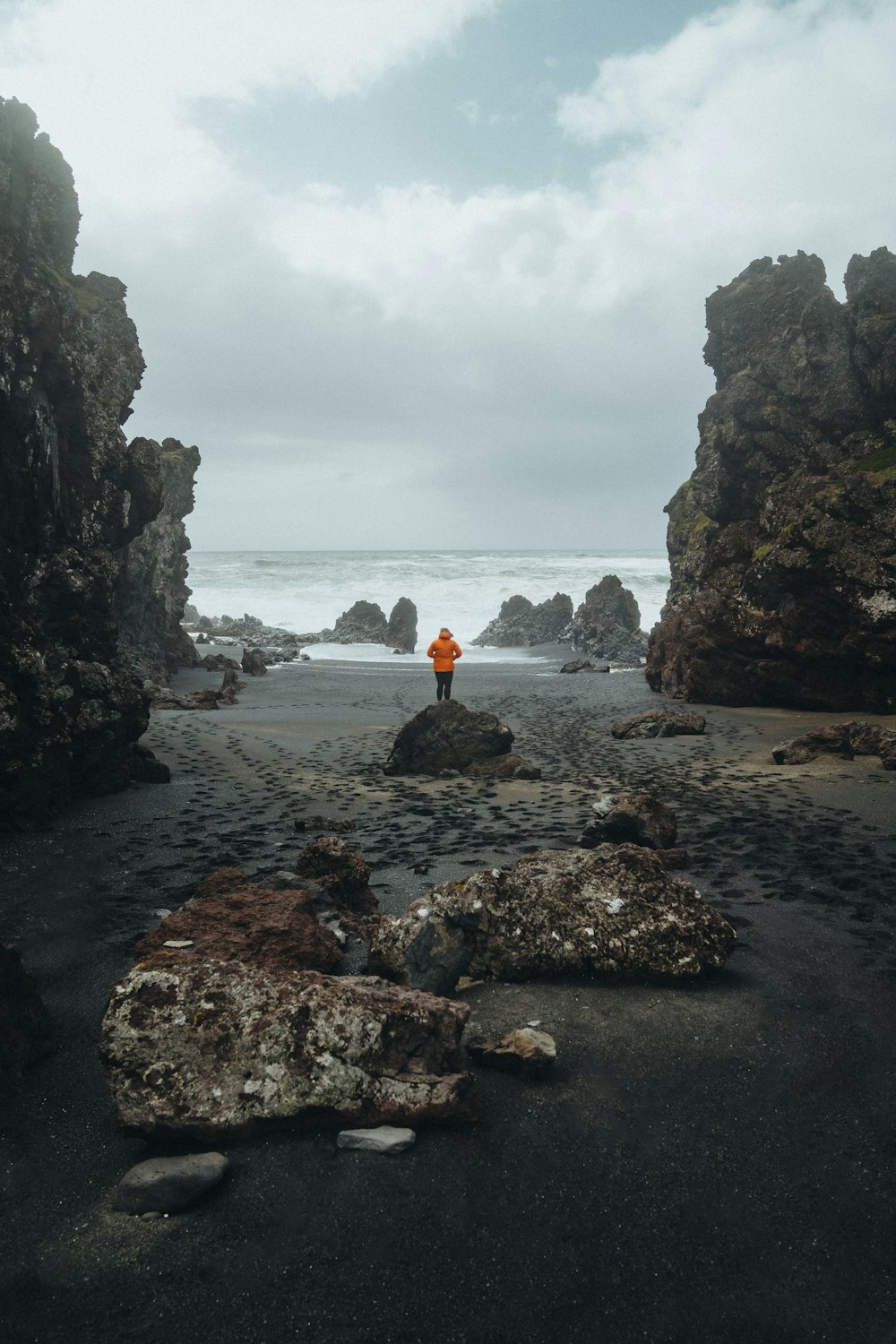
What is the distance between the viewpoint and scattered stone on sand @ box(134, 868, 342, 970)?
16.3ft

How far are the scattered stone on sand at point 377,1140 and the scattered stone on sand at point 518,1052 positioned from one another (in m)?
0.68

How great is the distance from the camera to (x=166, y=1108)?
3.48m

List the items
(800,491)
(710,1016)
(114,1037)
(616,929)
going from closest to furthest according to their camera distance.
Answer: (114,1037), (710,1016), (616,929), (800,491)

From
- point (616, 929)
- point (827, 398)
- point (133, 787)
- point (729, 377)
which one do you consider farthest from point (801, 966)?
point (729, 377)

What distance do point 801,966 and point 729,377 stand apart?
27.9 meters

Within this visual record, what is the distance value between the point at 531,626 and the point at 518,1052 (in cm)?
4948

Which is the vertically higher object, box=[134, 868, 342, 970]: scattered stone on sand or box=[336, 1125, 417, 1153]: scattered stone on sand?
box=[134, 868, 342, 970]: scattered stone on sand

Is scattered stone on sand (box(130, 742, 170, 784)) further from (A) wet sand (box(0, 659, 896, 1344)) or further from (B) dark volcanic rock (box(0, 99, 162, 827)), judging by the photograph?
(A) wet sand (box(0, 659, 896, 1344))

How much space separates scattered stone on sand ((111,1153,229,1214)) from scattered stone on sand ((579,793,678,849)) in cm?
542

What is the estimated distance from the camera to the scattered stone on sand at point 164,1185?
3174mm

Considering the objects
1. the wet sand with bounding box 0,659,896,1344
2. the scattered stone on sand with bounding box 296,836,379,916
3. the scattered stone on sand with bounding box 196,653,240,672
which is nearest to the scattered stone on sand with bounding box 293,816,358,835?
the scattered stone on sand with bounding box 296,836,379,916

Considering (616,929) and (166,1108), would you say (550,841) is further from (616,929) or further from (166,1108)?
(166,1108)

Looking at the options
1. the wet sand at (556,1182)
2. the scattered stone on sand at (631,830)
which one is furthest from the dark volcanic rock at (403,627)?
the wet sand at (556,1182)

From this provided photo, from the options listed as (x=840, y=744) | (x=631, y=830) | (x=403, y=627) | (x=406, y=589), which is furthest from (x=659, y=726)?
(x=406, y=589)
